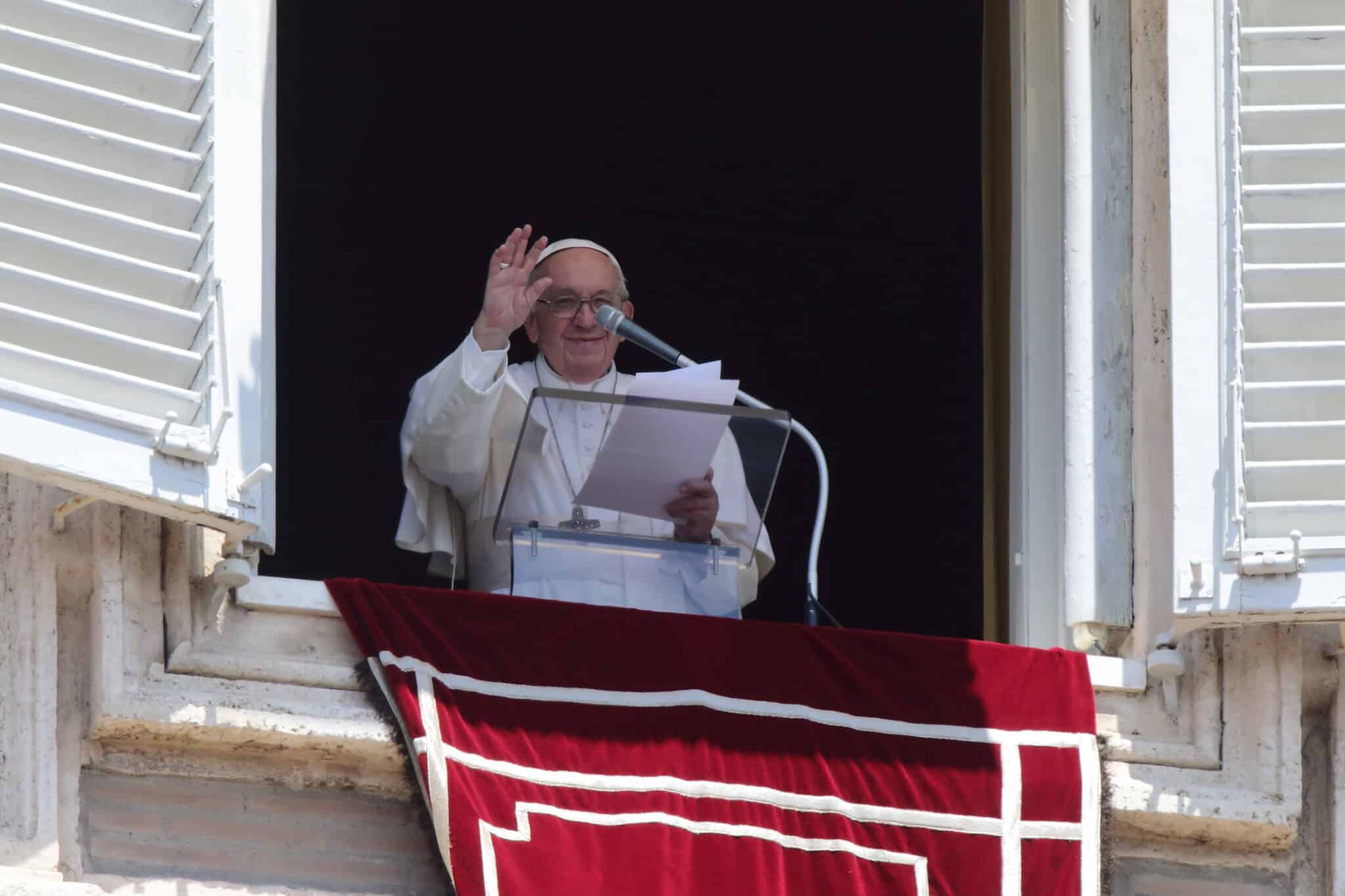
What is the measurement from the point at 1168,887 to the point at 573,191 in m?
3.58

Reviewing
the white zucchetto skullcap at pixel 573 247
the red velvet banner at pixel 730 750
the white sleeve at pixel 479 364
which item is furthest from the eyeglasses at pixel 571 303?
the red velvet banner at pixel 730 750

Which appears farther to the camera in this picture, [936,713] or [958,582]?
[958,582]

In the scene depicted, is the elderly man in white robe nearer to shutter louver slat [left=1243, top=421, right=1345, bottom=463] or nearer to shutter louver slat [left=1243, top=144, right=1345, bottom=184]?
shutter louver slat [left=1243, top=421, right=1345, bottom=463]

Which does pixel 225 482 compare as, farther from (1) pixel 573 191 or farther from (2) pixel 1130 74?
(1) pixel 573 191

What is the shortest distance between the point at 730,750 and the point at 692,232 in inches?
136

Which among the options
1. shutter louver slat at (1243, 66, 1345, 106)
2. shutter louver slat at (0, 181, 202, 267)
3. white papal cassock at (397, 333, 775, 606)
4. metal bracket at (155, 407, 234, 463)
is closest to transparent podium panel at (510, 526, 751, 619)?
white papal cassock at (397, 333, 775, 606)

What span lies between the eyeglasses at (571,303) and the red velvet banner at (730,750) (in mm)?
1229

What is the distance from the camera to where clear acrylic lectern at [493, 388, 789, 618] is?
5.66 meters

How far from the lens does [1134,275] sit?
6.23m

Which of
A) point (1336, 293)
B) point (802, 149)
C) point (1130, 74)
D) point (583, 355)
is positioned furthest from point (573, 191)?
point (1336, 293)

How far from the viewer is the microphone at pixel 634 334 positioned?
6035 millimetres

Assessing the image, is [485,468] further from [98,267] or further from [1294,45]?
[1294,45]

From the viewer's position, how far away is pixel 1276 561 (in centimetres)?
561

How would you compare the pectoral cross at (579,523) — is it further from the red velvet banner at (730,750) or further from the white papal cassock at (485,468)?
the red velvet banner at (730,750)
